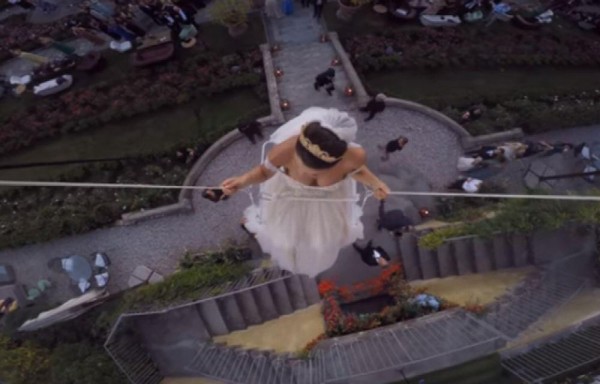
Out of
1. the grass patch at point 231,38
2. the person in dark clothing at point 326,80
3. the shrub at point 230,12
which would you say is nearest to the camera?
the person in dark clothing at point 326,80

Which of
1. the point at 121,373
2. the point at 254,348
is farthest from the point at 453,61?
the point at 121,373

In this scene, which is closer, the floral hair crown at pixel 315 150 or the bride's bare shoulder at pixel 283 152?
the floral hair crown at pixel 315 150

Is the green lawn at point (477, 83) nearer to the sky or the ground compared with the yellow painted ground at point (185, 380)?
nearer to the sky

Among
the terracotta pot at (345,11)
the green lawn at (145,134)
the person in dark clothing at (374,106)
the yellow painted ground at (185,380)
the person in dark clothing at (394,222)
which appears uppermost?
the terracotta pot at (345,11)

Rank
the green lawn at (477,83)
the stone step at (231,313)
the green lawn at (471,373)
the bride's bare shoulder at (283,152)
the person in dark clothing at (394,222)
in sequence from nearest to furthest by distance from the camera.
Answer: the bride's bare shoulder at (283,152) → the green lawn at (471,373) → the stone step at (231,313) → the person in dark clothing at (394,222) → the green lawn at (477,83)

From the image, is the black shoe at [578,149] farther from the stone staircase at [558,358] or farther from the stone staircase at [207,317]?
the stone staircase at [207,317]

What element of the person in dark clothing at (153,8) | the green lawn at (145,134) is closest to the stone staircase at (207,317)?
the green lawn at (145,134)
